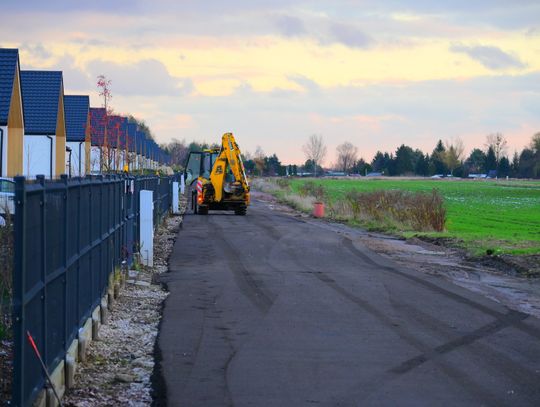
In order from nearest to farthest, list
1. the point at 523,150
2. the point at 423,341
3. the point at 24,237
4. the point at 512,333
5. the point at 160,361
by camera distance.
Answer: the point at 24,237
the point at 160,361
the point at 423,341
the point at 512,333
the point at 523,150

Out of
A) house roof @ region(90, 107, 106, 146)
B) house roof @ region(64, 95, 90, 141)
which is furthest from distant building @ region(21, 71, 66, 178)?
house roof @ region(90, 107, 106, 146)

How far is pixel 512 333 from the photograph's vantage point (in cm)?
1238

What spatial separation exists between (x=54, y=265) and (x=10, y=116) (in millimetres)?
28983

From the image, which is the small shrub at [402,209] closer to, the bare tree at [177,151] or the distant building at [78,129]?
the distant building at [78,129]

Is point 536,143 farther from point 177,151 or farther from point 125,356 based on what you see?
point 125,356

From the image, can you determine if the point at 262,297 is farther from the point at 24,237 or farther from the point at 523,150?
the point at 523,150

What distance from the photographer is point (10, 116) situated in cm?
3559

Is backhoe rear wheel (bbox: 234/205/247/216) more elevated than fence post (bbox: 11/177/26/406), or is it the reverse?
fence post (bbox: 11/177/26/406)

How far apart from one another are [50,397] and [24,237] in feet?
5.83

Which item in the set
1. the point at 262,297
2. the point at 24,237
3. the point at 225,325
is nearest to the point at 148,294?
the point at 262,297

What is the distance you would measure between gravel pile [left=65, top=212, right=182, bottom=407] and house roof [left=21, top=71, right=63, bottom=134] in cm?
2802

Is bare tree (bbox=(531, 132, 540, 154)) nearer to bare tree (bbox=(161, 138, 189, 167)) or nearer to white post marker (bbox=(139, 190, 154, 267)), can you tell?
bare tree (bbox=(161, 138, 189, 167))


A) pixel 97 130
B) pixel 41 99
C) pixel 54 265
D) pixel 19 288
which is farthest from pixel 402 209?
pixel 19 288

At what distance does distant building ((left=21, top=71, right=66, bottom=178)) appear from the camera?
141 feet
